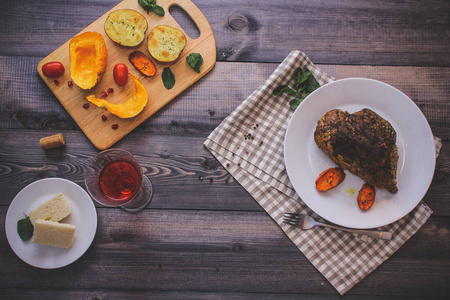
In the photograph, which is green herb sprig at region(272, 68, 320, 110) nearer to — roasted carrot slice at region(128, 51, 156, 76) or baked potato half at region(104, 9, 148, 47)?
roasted carrot slice at region(128, 51, 156, 76)

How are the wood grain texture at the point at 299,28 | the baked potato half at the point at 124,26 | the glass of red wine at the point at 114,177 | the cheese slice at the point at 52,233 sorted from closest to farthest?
the glass of red wine at the point at 114,177, the cheese slice at the point at 52,233, the baked potato half at the point at 124,26, the wood grain texture at the point at 299,28

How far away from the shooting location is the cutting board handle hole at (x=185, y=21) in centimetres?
268

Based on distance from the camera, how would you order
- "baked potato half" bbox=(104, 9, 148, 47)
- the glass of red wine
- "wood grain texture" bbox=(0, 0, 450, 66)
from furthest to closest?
"wood grain texture" bbox=(0, 0, 450, 66)
"baked potato half" bbox=(104, 9, 148, 47)
the glass of red wine

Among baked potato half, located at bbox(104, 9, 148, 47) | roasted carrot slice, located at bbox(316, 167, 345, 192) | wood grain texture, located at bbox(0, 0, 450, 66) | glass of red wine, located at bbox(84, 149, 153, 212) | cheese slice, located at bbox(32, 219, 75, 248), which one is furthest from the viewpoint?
wood grain texture, located at bbox(0, 0, 450, 66)

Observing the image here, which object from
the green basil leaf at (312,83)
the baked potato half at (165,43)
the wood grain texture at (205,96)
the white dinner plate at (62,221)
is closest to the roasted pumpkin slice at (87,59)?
the wood grain texture at (205,96)

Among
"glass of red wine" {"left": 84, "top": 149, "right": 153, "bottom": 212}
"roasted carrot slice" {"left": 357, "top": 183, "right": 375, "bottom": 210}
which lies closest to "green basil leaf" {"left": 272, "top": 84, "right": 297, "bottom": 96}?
"roasted carrot slice" {"left": 357, "top": 183, "right": 375, "bottom": 210}

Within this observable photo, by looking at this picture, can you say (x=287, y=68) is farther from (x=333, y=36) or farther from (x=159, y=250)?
(x=159, y=250)

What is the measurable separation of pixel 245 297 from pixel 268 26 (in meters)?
2.05

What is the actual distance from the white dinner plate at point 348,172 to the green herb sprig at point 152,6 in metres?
1.24

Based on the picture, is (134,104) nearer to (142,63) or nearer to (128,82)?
(128,82)

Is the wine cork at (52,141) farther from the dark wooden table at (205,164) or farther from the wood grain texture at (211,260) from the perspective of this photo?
the wood grain texture at (211,260)

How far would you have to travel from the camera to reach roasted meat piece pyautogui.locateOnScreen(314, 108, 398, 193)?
2.28 m

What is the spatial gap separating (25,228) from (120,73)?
1236mm

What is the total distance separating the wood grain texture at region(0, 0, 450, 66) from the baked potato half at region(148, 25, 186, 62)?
1.01 feet
